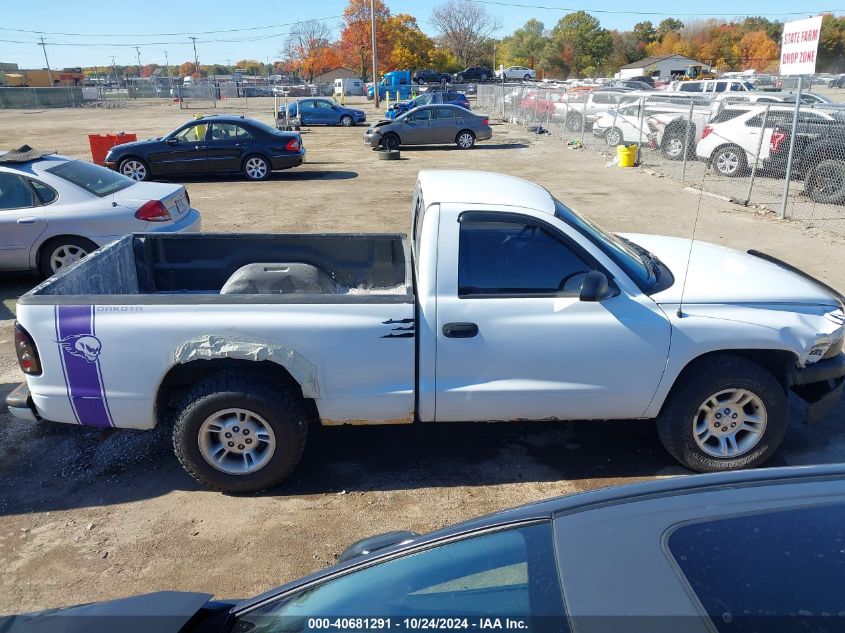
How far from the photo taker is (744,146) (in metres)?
14.7

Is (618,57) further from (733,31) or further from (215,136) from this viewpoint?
(215,136)

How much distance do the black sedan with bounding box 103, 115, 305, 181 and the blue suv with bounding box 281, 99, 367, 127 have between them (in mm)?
15821

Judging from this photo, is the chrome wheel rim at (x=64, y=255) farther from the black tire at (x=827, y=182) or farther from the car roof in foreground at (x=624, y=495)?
the black tire at (x=827, y=182)

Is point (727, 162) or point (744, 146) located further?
point (727, 162)

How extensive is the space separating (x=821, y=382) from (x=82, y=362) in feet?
15.2

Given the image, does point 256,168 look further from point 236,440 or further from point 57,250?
point 236,440

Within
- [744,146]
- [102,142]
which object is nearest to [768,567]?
[744,146]

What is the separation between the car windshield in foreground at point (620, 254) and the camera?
4.23 metres

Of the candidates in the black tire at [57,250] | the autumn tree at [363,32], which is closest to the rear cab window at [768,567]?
the black tire at [57,250]

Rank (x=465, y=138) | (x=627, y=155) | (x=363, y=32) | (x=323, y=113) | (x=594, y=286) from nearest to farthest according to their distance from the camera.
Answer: (x=594, y=286), (x=627, y=155), (x=465, y=138), (x=323, y=113), (x=363, y=32)

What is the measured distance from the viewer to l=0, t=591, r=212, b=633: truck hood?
6.21ft

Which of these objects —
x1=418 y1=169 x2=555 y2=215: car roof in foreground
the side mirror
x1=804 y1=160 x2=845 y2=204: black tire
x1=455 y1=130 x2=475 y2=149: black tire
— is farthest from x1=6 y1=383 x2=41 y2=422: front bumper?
x1=455 y1=130 x2=475 y2=149: black tire

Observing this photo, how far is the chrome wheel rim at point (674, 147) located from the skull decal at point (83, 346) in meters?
16.6

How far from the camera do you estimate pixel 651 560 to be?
5.03 feet
